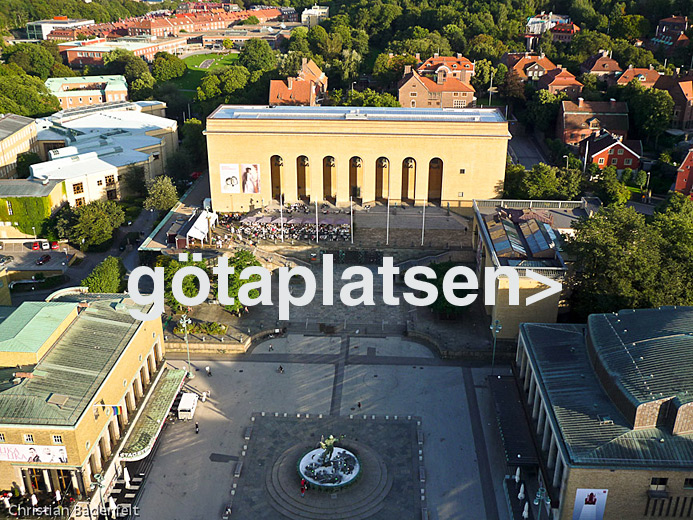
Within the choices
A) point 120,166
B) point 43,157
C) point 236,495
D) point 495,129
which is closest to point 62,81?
point 43,157

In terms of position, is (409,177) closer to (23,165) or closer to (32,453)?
(32,453)

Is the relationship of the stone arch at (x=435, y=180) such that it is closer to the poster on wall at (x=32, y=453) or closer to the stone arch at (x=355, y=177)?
the stone arch at (x=355, y=177)

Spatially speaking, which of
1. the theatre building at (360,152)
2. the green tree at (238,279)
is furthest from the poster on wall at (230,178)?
the green tree at (238,279)

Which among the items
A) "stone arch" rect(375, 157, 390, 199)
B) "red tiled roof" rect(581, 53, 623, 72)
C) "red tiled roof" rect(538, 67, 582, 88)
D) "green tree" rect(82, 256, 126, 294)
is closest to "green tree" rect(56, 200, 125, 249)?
"green tree" rect(82, 256, 126, 294)

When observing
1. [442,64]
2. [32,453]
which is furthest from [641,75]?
[32,453]

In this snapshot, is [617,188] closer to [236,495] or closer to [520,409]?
[520,409]
